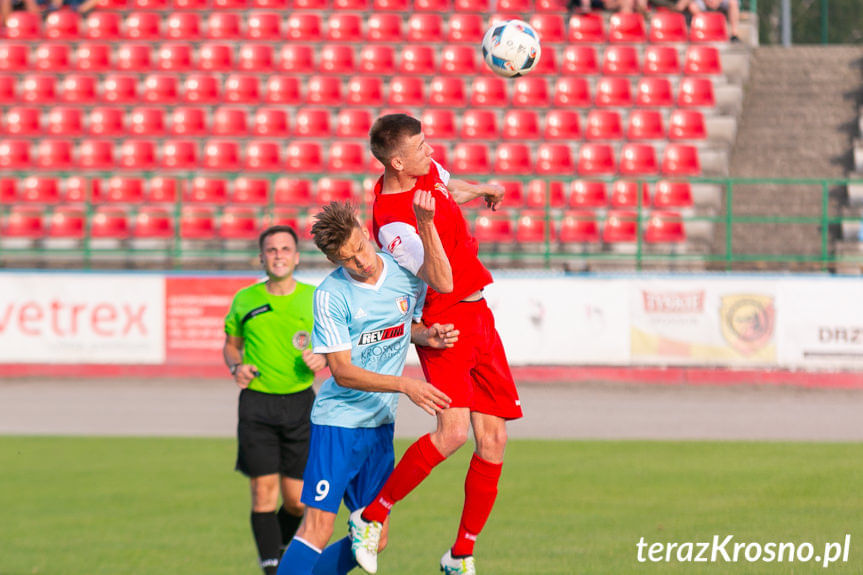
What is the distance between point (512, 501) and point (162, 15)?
17766mm

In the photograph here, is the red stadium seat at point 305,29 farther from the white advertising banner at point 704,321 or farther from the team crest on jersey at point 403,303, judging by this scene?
the team crest on jersey at point 403,303

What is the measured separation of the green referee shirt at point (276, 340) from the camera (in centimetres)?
733

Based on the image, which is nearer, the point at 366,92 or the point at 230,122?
the point at 230,122

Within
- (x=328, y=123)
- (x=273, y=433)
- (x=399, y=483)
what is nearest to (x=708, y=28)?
(x=328, y=123)

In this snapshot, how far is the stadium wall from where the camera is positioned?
55.1 feet

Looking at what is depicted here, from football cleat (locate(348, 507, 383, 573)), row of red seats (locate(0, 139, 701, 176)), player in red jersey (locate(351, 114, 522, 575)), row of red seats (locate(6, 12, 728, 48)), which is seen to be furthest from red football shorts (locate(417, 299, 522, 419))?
row of red seats (locate(6, 12, 728, 48))

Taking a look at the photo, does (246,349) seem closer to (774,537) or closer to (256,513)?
(256,513)

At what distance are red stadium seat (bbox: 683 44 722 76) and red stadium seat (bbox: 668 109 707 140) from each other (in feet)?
4.17

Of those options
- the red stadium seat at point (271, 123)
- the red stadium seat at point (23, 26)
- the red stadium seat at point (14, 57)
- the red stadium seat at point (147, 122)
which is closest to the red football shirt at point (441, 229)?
the red stadium seat at point (271, 123)

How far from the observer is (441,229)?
6.40m

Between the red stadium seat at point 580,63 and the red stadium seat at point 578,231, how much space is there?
4065 mm

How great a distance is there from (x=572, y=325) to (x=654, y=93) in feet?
22.0

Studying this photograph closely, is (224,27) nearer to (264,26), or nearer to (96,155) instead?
(264,26)

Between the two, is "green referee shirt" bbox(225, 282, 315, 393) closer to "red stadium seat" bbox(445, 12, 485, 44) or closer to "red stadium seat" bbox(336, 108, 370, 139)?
"red stadium seat" bbox(336, 108, 370, 139)
